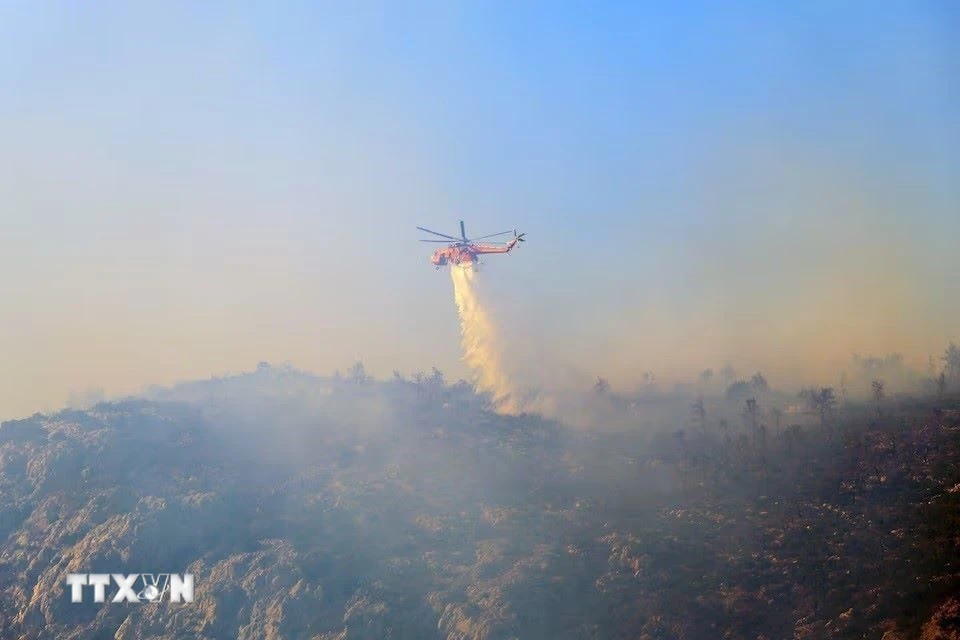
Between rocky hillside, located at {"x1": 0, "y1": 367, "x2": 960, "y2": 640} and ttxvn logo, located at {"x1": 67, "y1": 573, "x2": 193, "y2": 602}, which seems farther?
ttxvn logo, located at {"x1": 67, "y1": 573, "x2": 193, "y2": 602}

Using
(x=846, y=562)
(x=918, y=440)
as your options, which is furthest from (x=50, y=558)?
(x=918, y=440)

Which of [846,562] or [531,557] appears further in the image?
[531,557]

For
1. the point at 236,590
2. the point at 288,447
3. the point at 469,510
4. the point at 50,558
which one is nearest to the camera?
the point at 236,590

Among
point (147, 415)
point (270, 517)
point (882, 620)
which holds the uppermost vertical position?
point (147, 415)

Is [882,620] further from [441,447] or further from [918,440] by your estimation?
[441,447]
